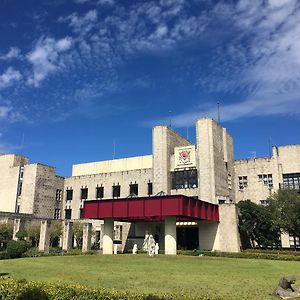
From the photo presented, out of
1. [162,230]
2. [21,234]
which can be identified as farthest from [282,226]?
[21,234]

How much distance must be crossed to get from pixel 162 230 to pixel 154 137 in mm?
15793

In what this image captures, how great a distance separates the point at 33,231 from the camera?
61938 mm

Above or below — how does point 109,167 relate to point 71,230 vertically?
above

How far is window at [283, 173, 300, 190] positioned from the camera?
62.4 m

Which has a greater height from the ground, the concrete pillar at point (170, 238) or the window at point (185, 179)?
the window at point (185, 179)

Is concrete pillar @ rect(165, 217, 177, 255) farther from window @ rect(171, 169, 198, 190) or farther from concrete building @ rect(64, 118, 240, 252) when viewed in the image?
window @ rect(171, 169, 198, 190)

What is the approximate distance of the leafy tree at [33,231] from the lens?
6155 centimetres

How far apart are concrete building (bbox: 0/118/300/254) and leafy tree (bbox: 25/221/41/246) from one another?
3.91 meters

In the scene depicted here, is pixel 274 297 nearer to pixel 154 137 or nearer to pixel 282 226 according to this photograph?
pixel 282 226

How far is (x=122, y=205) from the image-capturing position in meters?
46.1

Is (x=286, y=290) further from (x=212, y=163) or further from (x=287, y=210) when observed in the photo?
(x=212, y=163)

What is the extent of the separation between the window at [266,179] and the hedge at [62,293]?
176 feet

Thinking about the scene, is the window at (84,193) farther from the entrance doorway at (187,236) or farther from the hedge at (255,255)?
the hedge at (255,255)

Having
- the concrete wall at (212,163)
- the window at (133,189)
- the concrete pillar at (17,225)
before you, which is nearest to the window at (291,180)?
the concrete wall at (212,163)
